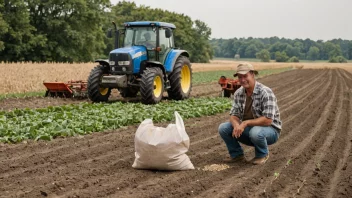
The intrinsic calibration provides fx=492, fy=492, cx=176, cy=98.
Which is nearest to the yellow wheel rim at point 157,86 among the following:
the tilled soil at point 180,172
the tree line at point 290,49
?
the tilled soil at point 180,172

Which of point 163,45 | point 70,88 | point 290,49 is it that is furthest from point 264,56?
point 163,45

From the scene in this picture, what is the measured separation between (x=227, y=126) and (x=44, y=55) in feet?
108

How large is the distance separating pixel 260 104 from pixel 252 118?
0.84 feet

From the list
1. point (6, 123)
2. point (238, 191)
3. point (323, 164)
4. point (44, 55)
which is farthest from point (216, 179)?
point (44, 55)

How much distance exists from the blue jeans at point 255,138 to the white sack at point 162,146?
0.96 meters

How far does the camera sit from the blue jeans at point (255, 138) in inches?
261

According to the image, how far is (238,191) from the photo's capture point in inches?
209

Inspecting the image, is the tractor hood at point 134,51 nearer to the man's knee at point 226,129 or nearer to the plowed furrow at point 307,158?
the plowed furrow at point 307,158

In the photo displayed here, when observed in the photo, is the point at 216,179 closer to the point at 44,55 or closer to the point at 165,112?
the point at 165,112

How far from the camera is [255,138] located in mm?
6602

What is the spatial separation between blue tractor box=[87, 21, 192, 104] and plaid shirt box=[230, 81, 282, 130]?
23.0ft

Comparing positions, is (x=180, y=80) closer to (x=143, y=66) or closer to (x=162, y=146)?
(x=143, y=66)

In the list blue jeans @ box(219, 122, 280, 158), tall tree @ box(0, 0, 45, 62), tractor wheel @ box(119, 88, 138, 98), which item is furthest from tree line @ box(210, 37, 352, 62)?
blue jeans @ box(219, 122, 280, 158)

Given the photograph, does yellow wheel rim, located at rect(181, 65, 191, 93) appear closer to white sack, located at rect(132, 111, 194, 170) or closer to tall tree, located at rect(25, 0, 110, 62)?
white sack, located at rect(132, 111, 194, 170)
